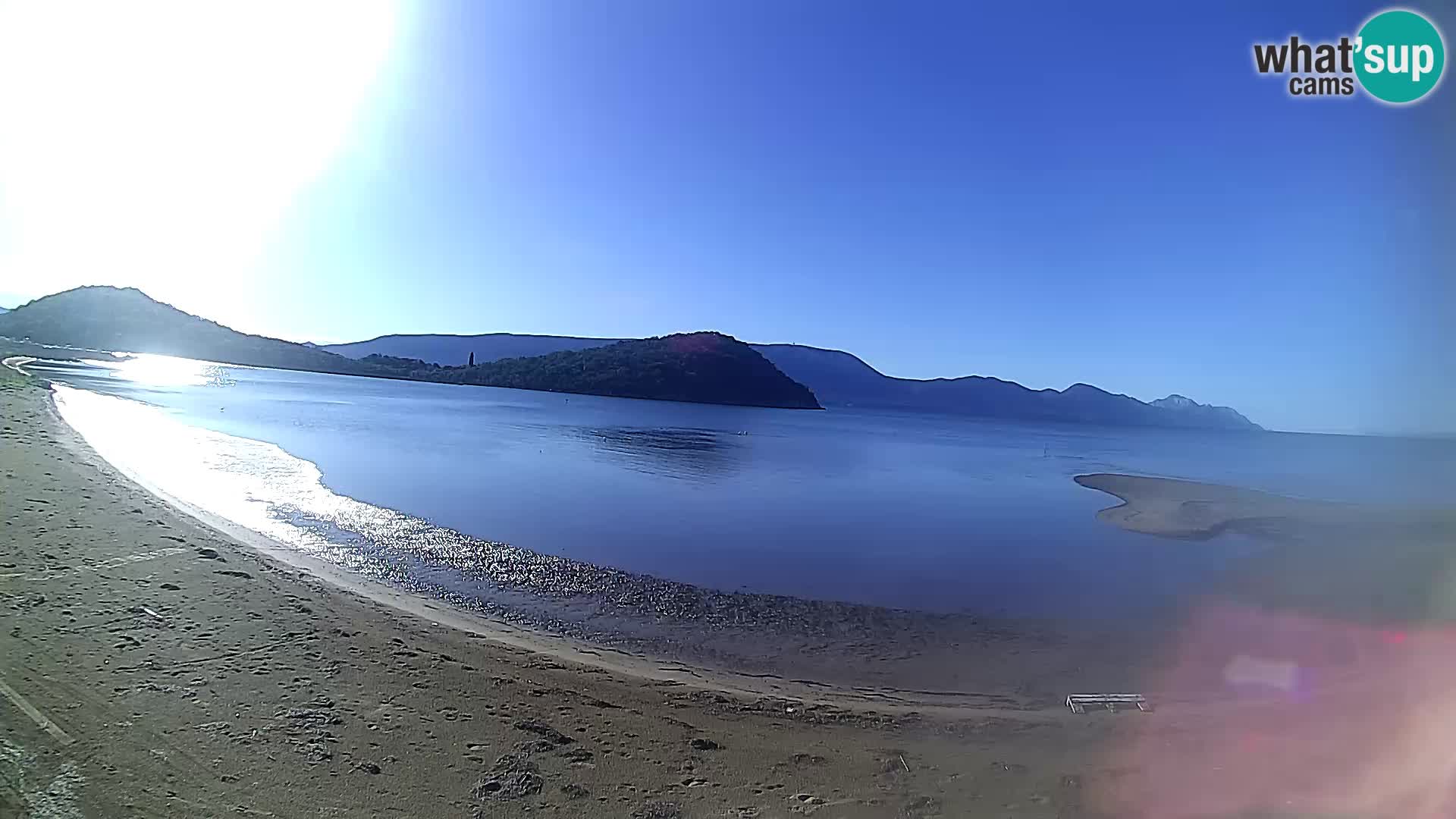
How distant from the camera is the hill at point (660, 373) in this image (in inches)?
5999

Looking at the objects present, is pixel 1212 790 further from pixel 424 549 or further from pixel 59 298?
pixel 59 298

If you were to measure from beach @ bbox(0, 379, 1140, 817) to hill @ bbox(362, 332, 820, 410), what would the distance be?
461 feet

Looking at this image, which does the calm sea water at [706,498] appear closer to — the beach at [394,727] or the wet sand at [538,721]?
the wet sand at [538,721]

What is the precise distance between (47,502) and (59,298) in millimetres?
215578

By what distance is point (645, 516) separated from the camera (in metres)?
20.1

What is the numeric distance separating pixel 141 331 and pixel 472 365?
7599cm

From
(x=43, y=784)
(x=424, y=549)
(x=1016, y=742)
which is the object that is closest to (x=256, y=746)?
(x=43, y=784)

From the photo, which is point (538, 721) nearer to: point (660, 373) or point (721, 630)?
point (721, 630)

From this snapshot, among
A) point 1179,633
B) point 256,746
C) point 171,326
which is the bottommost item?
point 1179,633

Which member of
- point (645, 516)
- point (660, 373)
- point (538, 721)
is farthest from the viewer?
point (660, 373)

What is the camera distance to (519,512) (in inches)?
758

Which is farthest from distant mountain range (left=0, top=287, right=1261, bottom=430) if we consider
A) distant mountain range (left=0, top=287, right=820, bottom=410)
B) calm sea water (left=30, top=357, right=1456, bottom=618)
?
calm sea water (left=30, top=357, right=1456, bottom=618)

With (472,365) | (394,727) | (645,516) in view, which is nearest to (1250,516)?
(645,516)

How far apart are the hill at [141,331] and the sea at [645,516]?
144131 mm
